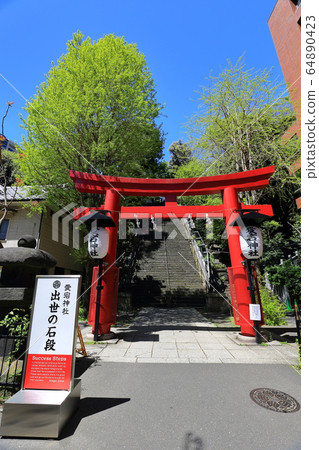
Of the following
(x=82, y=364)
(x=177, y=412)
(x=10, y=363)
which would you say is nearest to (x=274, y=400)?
(x=177, y=412)

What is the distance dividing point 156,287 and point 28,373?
1158 centimetres

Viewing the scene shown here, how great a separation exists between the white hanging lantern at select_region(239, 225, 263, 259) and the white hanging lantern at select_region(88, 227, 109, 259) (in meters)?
4.64

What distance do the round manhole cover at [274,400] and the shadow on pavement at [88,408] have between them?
226cm

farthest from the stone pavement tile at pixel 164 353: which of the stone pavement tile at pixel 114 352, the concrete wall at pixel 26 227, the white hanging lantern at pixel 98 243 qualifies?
the concrete wall at pixel 26 227

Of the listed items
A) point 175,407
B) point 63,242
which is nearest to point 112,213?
point 175,407

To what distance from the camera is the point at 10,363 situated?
3965mm

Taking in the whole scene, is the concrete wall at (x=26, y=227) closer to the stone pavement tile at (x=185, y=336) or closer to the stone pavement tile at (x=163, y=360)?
the stone pavement tile at (x=185, y=336)

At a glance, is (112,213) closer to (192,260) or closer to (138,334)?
(138,334)

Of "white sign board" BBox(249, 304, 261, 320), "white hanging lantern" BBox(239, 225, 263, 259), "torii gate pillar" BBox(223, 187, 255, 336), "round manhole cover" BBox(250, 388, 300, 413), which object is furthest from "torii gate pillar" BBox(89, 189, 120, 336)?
"round manhole cover" BBox(250, 388, 300, 413)

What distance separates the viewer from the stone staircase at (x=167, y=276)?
13.8m

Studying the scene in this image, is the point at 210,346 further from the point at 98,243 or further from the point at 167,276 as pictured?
the point at 167,276

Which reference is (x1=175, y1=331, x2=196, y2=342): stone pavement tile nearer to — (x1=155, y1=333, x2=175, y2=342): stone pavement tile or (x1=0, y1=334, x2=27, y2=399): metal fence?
(x1=155, y1=333, x2=175, y2=342): stone pavement tile

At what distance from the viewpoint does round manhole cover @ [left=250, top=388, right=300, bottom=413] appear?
3498 millimetres

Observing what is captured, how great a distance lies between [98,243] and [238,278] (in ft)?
16.4
